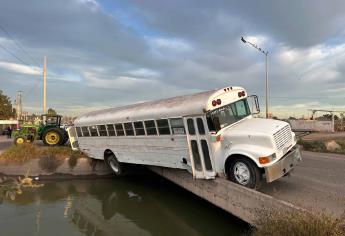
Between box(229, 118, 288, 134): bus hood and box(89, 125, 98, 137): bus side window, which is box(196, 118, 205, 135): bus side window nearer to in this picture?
box(229, 118, 288, 134): bus hood

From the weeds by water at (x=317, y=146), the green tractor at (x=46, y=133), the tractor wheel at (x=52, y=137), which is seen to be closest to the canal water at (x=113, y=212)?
the tractor wheel at (x=52, y=137)

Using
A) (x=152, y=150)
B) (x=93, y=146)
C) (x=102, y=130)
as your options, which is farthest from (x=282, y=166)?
(x=93, y=146)

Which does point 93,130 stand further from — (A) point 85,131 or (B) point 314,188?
(B) point 314,188

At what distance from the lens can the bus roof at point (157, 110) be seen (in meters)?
10.1

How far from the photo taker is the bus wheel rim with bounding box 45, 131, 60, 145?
859 inches

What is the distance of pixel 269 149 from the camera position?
8.55 meters

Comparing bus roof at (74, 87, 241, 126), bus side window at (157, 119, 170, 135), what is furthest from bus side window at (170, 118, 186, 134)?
bus side window at (157, 119, 170, 135)

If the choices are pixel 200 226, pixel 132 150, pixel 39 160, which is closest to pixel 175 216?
pixel 200 226

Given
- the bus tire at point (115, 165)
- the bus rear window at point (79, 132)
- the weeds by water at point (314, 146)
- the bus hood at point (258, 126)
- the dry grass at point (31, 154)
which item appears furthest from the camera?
the weeds by water at point (314, 146)

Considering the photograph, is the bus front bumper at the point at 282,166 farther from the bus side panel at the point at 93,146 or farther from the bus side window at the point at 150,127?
the bus side panel at the point at 93,146

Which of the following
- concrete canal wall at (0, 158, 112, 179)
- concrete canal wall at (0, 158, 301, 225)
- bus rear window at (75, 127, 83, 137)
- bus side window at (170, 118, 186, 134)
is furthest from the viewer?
concrete canal wall at (0, 158, 112, 179)

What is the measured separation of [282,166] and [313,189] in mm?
1100

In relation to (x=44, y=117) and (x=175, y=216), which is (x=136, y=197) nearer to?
(x=175, y=216)

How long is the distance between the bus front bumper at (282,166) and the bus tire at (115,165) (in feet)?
25.3
